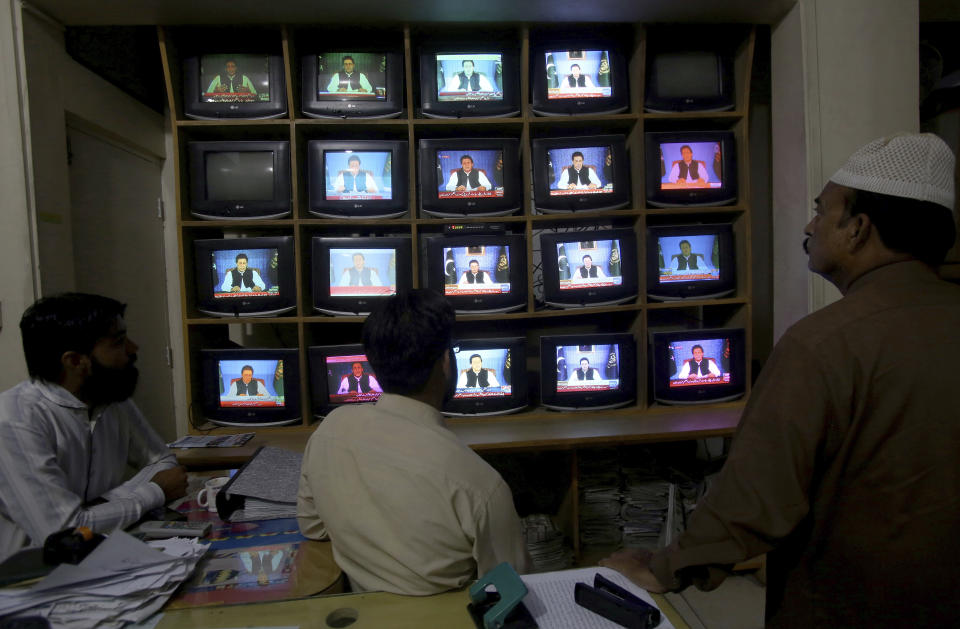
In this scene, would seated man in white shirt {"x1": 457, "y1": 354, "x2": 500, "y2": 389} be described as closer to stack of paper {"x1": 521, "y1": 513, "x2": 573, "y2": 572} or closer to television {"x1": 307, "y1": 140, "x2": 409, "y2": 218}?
stack of paper {"x1": 521, "y1": 513, "x2": 573, "y2": 572}

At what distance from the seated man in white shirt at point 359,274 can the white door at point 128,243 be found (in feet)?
3.92

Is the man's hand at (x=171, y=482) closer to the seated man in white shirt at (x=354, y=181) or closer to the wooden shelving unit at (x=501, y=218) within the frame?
the wooden shelving unit at (x=501, y=218)

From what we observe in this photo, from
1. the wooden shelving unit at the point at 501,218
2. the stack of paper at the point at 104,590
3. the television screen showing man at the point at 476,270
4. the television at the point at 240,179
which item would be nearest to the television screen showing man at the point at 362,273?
the wooden shelving unit at the point at 501,218

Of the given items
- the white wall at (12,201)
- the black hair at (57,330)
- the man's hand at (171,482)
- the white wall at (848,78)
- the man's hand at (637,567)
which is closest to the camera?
the man's hand at (637,567)

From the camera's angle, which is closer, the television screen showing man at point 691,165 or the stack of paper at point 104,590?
the stack of paper at point 104,590

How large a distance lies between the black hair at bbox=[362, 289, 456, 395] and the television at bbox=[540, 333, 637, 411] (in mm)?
1336

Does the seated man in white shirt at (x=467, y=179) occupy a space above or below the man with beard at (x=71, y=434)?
above

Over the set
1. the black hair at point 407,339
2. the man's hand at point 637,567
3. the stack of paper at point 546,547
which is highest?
the black hair at point 407,339

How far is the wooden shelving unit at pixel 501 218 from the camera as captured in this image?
235 cm

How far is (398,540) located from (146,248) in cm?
258

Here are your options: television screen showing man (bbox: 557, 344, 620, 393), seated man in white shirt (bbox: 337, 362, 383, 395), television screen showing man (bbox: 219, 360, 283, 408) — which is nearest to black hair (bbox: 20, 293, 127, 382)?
television screen showing man (bbox: 219, 360, 283, 408)

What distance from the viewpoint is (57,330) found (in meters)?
1.44

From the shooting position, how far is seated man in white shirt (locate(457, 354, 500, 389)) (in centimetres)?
243

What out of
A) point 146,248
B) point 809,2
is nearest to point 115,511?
point 146,248
